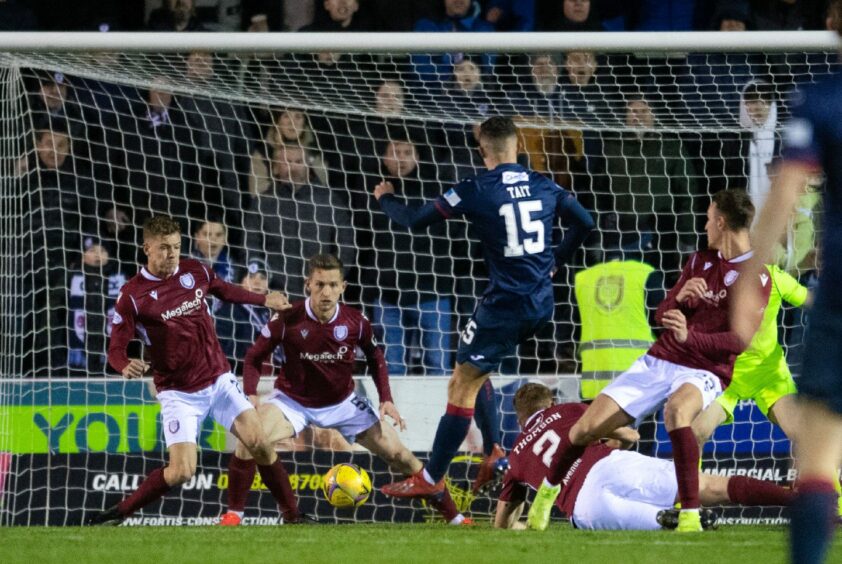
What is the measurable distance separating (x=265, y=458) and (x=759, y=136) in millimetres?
3965

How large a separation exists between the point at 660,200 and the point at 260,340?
10.3 ft

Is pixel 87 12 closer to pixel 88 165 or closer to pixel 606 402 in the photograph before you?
pixel 88 165

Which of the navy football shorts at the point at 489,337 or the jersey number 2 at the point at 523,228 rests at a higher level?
the jersey number 2 at the point at 523,228

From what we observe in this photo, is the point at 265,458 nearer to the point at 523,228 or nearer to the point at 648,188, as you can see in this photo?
the point at 523,228

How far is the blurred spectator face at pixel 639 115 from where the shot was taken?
30.8ft

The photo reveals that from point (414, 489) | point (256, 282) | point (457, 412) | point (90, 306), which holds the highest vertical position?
point (256, 282)

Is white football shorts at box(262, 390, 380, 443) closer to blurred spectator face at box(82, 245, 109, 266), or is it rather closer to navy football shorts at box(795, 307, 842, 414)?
blurred spectator face at box(82, 245, 109, 266)

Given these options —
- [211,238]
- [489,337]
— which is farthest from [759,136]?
[211,238]

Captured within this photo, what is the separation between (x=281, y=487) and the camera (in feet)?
26.6

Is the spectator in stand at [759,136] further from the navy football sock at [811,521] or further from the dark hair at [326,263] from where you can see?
the navy football sock at [811,521]

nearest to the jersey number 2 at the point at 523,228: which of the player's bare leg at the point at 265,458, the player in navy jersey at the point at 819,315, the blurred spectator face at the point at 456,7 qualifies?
the player's bare leg at the point at 265,458

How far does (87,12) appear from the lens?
11430mm

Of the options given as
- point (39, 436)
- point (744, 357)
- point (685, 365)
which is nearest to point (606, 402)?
point (685, 365)

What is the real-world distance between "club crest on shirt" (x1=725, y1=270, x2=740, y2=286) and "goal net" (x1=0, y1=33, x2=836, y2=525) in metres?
2.03
